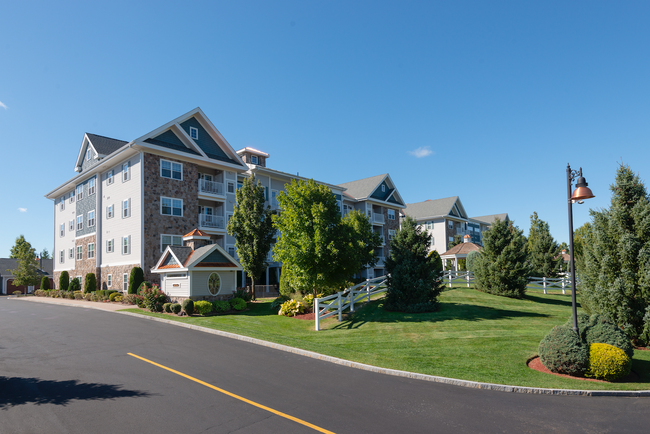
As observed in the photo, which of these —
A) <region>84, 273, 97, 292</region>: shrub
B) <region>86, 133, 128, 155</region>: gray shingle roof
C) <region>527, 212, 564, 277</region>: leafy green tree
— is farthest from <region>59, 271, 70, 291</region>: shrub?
<region>527, 212, 564, 277</region>: leafy green tree

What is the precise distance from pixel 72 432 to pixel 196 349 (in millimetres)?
6711

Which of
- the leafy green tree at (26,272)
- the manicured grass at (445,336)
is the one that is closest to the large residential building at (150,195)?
the leafy green tree at (26,272)

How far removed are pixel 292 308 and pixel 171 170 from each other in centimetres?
1723

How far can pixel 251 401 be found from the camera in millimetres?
7793

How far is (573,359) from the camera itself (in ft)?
32.8

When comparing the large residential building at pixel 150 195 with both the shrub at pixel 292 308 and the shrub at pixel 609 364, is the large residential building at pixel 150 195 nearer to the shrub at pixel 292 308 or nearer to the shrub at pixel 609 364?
the shrub at pixel 292 308

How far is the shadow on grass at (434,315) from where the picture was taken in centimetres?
1819

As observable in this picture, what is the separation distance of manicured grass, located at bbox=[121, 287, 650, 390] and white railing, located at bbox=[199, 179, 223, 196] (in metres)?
13.8

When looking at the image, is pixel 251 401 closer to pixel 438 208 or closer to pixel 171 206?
pixel 171 206

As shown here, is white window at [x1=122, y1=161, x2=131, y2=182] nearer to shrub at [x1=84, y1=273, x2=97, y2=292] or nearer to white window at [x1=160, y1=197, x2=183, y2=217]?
white window at [x1=160, y1=197, x2=183, y2=217]

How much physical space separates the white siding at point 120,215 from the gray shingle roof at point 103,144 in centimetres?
289

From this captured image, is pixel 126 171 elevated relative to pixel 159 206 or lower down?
elevated

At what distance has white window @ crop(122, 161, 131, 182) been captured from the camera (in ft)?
101

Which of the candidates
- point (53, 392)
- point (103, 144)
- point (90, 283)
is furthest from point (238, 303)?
point (103, 144)
